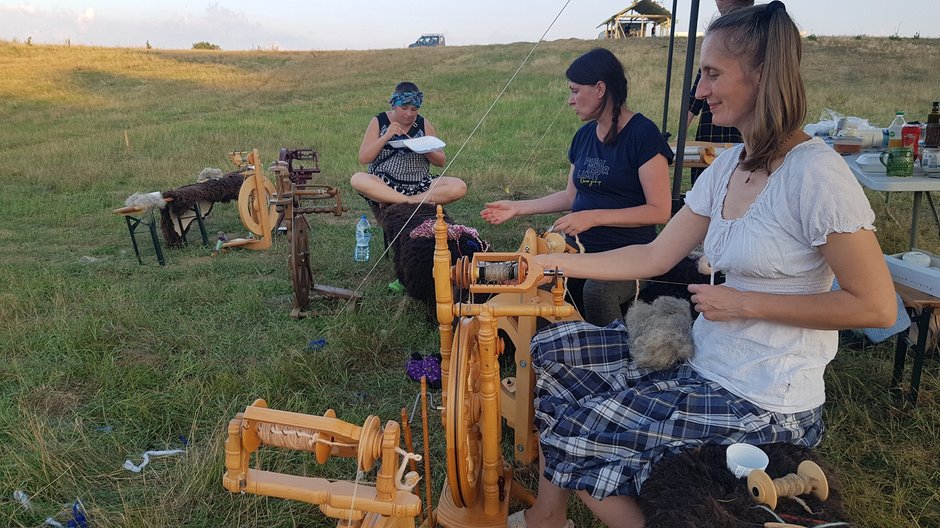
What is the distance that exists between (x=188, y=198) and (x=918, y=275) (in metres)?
5.63

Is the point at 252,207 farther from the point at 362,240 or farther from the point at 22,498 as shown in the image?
the point at 22,498

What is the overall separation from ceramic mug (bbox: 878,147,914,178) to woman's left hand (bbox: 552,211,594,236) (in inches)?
73.6

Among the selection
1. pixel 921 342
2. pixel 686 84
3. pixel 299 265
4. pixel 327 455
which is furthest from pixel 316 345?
pixel 921 342

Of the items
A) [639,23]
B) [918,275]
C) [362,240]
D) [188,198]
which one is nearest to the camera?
[918,275]

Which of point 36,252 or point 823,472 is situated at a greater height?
point 823,472

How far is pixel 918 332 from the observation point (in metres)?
2.58

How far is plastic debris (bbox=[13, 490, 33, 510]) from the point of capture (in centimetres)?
222

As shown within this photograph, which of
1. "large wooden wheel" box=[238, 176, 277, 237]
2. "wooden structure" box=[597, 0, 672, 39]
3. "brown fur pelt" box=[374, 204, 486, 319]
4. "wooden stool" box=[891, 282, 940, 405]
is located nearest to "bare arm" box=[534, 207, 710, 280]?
"wooden stool" box=[891, 282, 940, 405]

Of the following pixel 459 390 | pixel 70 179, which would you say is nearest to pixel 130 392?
pixel 459 390

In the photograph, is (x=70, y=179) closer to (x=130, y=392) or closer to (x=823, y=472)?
(x=130, y=392)

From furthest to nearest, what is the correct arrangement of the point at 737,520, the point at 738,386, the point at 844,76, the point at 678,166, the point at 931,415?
the point at 844,76 < the point at 678,166 < the point at 931,415 < the point at 738,386 < the point at 737,520

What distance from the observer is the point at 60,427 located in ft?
8.84

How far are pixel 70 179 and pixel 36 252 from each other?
3.94 meters

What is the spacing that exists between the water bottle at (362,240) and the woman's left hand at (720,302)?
379cm
